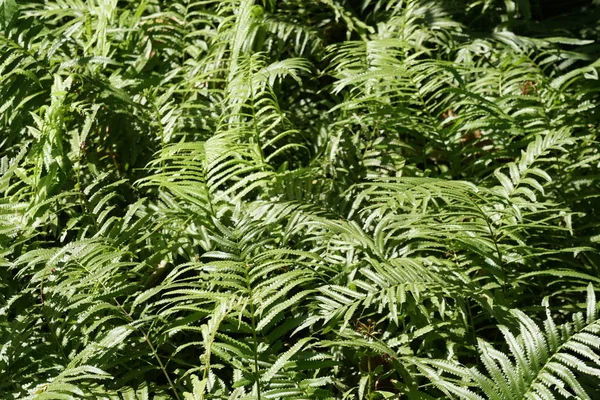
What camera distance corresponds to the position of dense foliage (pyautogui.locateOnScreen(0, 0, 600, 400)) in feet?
6.73

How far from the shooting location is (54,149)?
2.57 m

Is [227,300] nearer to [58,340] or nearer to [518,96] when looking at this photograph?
[58,340]

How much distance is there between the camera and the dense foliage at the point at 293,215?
205 cm

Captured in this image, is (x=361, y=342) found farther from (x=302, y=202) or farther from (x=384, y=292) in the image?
(x=302, y=202)

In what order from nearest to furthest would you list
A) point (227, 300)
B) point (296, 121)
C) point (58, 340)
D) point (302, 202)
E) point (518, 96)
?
point (227, 300) < point (58, 340) < point (302, 202) < point (518, 96) < point (296, 121)

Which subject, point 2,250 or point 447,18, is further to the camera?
point 447,18

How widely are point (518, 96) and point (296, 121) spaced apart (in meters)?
0.89

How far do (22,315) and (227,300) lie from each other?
72 cm

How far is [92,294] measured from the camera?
2.19 m

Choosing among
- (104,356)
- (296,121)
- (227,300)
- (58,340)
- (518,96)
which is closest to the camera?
(227,300)

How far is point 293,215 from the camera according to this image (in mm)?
2395

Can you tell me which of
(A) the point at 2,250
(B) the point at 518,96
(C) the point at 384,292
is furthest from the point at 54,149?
(B) the point at 518,96

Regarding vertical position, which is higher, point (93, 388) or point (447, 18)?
point (447, 18)

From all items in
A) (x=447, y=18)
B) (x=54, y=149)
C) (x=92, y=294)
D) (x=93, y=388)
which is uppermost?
(x=447, y=18)
